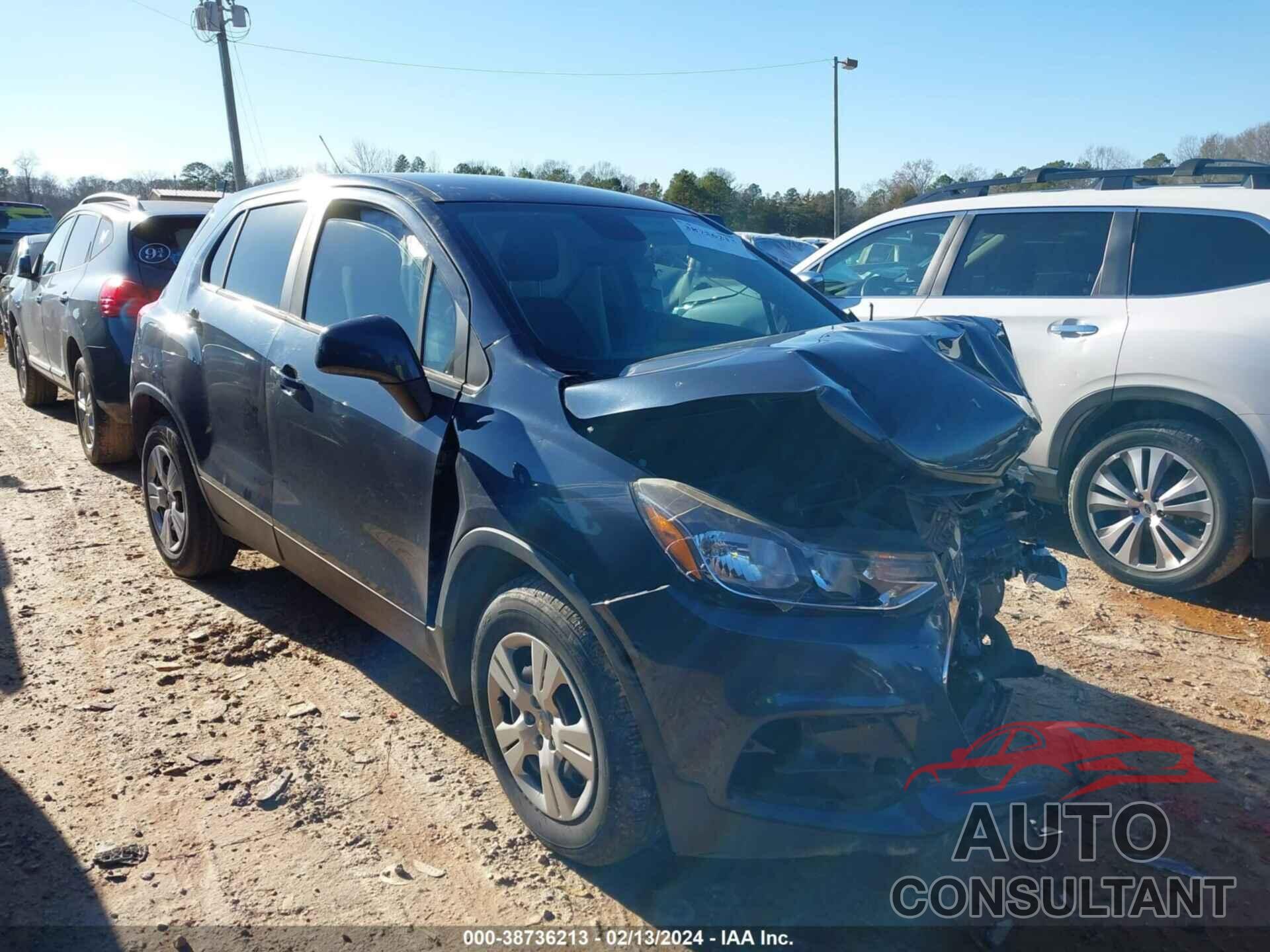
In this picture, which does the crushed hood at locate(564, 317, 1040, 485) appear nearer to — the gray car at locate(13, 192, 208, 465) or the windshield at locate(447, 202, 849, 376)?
the windshield at locate(447, 202, 849, 376)

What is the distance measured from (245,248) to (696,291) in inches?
82.3

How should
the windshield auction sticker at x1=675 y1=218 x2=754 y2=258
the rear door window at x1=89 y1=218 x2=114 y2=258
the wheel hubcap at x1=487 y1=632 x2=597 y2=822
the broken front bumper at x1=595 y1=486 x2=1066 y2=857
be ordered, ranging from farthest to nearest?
the rear door window at x1=89 y1=218 x2=114 y2=258 < the windshield auction sticker at x1=675 y1=218 x2=754 y2=258 < the wheel hubcap at x1=487 y1=632 x2=597 y2=822 < the broken front bumper at x1=595 y1=486 x2=1066 y2=857

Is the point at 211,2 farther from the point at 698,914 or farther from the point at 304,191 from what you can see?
the point at 698,914

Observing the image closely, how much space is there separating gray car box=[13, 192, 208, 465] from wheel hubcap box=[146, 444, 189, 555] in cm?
197

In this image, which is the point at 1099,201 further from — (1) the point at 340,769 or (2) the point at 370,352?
(1) the point at 340,769

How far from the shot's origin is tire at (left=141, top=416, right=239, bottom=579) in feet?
15.4

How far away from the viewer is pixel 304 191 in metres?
4.09

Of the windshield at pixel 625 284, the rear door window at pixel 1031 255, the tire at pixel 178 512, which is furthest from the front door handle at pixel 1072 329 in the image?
the tire at pixel 178 512

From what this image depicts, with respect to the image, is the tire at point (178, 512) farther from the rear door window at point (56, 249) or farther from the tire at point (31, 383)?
the tire at point (31, 383)

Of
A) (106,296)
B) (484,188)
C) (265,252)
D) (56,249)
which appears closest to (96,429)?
(106,296)

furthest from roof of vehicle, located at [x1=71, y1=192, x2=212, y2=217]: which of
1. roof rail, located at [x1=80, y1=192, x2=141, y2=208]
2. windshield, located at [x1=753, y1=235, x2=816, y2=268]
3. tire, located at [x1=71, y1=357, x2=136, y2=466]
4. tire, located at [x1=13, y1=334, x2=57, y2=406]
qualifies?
windshield, located at [x1=753, y1=235, x2=816, y2=268]

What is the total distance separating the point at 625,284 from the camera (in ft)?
11.4

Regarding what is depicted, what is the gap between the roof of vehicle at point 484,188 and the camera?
3.56 meters

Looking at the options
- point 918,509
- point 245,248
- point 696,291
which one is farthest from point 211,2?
point 918,509
